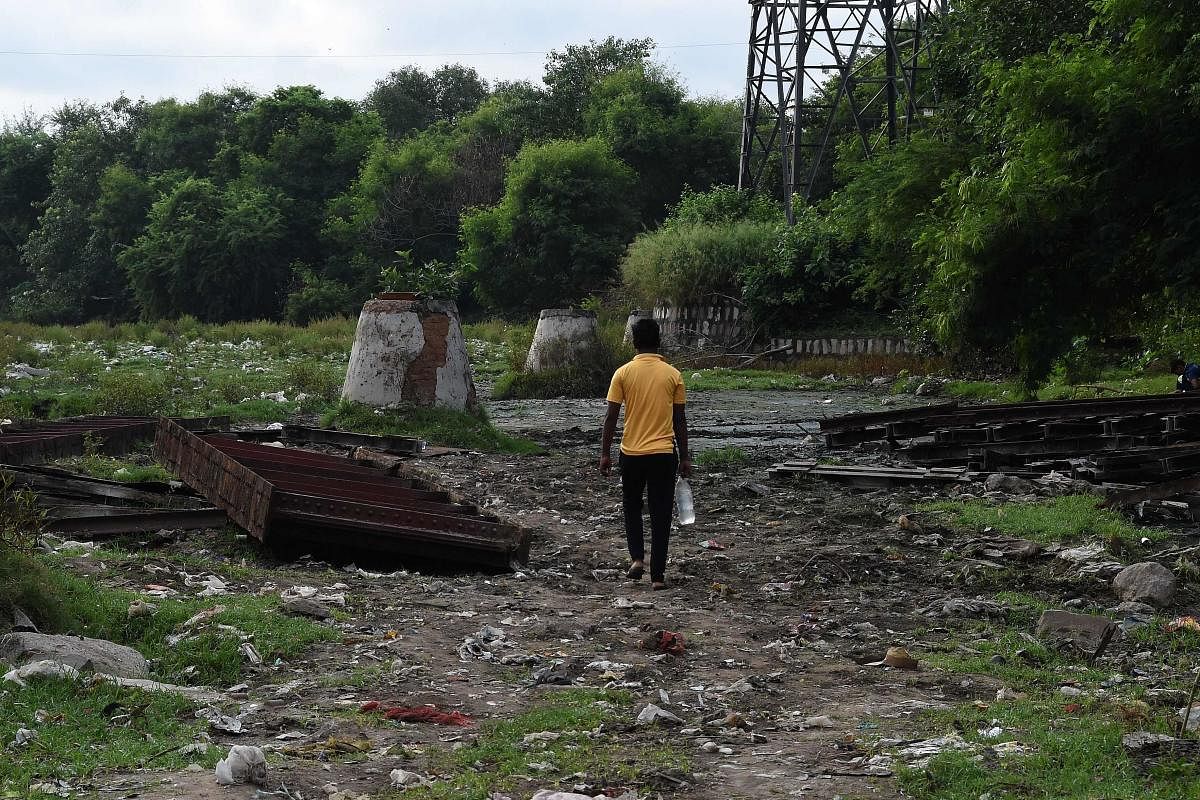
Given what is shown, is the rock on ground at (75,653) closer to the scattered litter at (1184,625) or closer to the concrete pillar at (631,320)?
the scattered litter at (1184,625)

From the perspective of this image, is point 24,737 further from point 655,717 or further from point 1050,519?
point 1050,519

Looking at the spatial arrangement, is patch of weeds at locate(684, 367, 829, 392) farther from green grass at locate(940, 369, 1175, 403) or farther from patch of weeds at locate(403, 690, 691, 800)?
patch of weeds at locate(403, 690, 691, 800)

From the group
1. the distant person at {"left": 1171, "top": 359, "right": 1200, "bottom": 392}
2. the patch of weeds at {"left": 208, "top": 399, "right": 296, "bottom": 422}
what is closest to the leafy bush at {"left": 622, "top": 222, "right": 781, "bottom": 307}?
the patch of weeds at {"left": 208, "top": 399, "right": 296, "bottom": 422}

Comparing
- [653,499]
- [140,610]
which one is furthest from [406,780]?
[653,499]

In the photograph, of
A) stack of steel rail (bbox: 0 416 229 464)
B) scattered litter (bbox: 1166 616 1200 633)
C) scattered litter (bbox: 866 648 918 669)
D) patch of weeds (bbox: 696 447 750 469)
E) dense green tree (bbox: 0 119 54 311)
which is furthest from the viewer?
dense green tree (bbox: 0 119 54 311)

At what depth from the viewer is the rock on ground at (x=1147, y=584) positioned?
248 inches

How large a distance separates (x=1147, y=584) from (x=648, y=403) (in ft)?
9.45

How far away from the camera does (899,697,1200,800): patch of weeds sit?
11.8 feet

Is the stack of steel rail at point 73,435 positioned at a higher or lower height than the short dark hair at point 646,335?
lower

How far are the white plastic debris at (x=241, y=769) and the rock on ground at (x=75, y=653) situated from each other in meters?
1.25

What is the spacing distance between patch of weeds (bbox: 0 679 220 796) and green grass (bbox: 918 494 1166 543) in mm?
5651

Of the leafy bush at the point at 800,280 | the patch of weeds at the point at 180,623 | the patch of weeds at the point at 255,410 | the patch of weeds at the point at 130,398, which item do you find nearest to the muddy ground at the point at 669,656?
the patch of weeds at the point at 180,623

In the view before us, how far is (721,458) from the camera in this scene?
1240cm

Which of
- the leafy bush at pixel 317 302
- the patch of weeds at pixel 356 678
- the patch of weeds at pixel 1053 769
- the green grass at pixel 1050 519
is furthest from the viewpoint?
the leafy bush at pixel 317 302
